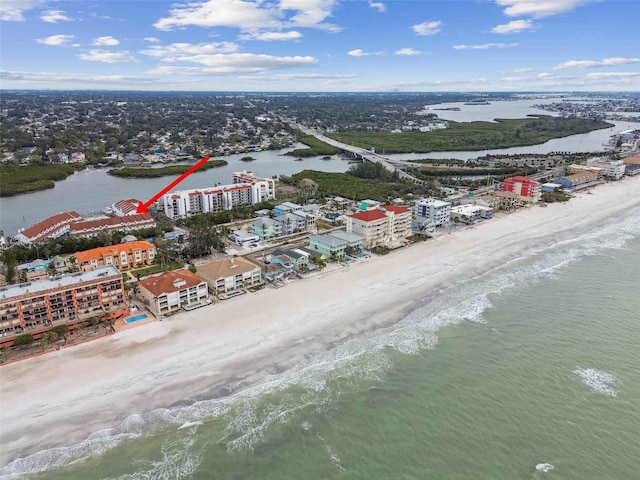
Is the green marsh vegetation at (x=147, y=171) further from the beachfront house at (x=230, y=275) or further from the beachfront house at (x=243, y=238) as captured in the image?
the beachfront house at (x=230, y=275)

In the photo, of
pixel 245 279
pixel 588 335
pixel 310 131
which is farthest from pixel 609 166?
pixel 310 131

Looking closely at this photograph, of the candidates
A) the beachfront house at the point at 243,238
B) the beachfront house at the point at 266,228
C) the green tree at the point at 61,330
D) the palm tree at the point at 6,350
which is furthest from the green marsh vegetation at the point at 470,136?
the palm tree at the point at 6,350

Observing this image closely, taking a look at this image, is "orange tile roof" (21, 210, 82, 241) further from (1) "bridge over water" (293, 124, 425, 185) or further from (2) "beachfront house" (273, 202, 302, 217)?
(1) "bridge over water" (293, 124, 425, 185)

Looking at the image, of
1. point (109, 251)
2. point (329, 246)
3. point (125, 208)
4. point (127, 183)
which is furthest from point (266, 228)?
point (127, 183)

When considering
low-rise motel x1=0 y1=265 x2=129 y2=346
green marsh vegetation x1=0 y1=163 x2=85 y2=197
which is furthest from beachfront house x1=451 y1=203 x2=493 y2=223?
green marsh vegetation x1=0 y1=163 x2=85 y2=197

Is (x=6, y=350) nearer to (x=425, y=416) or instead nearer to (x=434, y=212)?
(x=425, y=416)

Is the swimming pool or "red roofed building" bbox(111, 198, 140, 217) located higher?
"red roofed building" bbox(111, 198, 140, 217)
